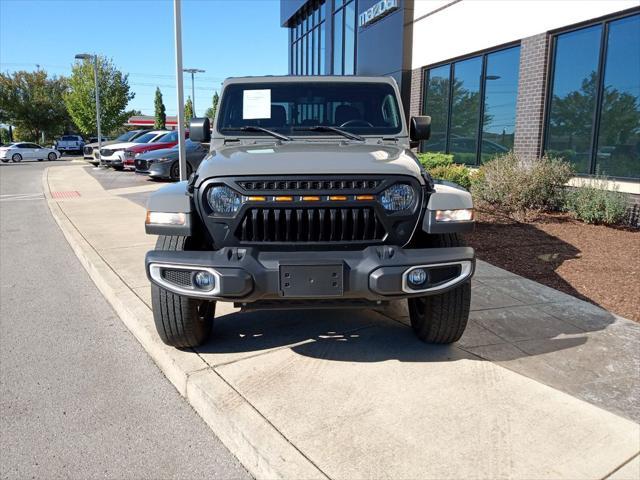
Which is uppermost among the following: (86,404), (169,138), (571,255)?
(169,138)

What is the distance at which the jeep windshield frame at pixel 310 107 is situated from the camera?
14.1 ft

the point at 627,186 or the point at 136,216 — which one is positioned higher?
the point at 627,186

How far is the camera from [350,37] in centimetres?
1861

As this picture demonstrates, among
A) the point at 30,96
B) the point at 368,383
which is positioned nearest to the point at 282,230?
the point at 368,383

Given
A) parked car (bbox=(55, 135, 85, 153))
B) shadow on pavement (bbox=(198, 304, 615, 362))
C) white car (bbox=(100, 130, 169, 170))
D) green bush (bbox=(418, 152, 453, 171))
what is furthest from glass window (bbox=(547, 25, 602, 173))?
parked car (bbox=(55, 135, 85, 153))

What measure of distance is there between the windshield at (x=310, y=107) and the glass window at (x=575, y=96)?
5.73 meters

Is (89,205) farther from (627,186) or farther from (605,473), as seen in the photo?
(605,473)

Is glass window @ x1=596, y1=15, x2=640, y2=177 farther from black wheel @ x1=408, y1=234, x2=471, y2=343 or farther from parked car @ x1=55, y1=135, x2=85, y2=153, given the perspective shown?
parked car @ x1=55, y1=135, x2=85, y2=153

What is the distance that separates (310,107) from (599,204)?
5.31 m

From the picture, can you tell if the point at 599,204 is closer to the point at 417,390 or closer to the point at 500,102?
the point at 500,102

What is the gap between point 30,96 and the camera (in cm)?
5719

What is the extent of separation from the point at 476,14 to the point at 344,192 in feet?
33.4

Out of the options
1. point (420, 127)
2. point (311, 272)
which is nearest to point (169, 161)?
point (420, 127)

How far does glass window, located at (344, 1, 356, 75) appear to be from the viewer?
18266mm
